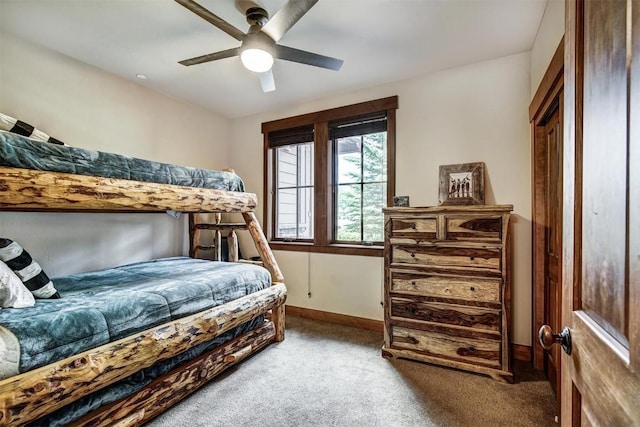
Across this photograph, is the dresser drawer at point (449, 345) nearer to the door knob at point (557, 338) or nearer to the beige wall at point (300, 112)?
the beige wall at point (300, 112)

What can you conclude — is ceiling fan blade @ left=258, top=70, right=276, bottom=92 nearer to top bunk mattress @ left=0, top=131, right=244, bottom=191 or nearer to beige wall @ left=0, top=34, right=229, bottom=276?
top bunk mattress @ left=0, top=131, right=244, bottom=191

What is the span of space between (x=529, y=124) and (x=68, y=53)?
3.83m

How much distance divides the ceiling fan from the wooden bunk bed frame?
3.20 ft

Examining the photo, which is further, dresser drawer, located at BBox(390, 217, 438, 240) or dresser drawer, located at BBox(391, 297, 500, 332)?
dresser drawer, located at BBox(390, 217, 438, 240)

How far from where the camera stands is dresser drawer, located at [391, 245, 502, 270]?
2.14 meters

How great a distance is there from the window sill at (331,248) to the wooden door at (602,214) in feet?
7.31

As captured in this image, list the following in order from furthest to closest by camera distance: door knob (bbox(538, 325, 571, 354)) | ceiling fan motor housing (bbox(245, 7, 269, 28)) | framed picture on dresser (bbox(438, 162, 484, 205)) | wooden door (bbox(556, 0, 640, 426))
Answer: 1. framed picture on dresser (bbox(438, 162, 484, 205))
2. ceiling fan motor housing (bbox(245, 7, 269, 28))
3. door knob (bbox(538, 325, 571, 354))
4. wooden door (bbox(556, 0, 640, 426))

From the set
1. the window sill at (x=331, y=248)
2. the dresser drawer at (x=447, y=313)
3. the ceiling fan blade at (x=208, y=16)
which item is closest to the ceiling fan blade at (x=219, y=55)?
the ceiling fan blade at (x=208, y=16)

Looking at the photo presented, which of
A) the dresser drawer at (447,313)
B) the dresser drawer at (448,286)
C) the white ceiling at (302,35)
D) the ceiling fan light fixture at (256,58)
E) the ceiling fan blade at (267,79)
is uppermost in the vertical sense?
the white ceiling at (302,35)

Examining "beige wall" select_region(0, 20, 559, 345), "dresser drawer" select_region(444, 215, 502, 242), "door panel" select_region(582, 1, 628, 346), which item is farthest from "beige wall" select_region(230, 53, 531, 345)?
"door panel" select_region(582, 1, 628, 346)

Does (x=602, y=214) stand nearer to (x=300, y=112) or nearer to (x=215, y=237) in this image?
(x=300, y=112)

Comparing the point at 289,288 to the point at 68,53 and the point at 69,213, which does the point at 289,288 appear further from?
the point at 68,53

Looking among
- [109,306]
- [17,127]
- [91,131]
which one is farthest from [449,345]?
[91,131]

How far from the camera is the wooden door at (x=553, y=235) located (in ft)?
6.23
